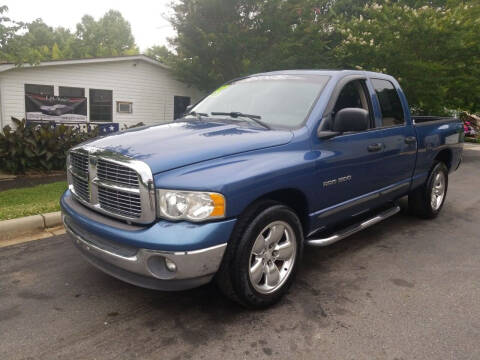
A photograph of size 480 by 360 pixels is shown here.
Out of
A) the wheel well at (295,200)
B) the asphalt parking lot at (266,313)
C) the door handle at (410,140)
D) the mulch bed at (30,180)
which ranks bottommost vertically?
the mulch bed at (30,180)

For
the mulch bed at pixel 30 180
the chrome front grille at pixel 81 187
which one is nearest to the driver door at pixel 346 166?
the chrome front grille at pixel 81 187

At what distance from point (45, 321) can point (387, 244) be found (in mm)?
3507

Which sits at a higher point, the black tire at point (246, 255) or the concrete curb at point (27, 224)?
the black tire at point (246, 255)

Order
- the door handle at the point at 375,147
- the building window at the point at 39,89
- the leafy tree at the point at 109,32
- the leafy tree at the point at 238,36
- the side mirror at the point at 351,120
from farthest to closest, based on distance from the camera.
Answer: the leafy tree at the point at 109,32, the leafy tree at the point at 238,36, the building window at the point at 39,89, the door handle at the point at 375,147, the side mirror at the point at 351,120

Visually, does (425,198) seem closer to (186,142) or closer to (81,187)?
(186,142)

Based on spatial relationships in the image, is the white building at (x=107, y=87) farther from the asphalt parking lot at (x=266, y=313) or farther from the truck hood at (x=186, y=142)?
the truck hood at (x=186, y=142)

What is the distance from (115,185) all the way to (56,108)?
1122 centimetres

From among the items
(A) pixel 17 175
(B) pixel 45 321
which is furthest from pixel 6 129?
(B) pixel 45 321

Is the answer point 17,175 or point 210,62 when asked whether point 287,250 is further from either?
point 210,62

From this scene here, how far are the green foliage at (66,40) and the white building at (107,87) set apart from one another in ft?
3.54

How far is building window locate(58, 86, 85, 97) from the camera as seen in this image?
1257cm

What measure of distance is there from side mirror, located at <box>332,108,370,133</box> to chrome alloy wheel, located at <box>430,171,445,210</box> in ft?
8.81

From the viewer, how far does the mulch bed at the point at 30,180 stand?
7.75 m

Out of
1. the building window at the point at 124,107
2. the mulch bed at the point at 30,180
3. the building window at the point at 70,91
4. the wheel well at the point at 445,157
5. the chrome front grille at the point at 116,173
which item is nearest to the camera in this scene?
the chrome front grille at the point at 116,173
